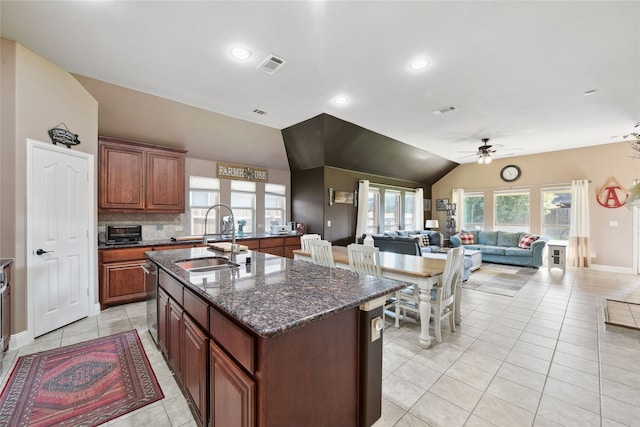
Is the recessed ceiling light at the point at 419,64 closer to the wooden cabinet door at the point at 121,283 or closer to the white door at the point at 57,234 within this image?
the white door at the point at 57,234

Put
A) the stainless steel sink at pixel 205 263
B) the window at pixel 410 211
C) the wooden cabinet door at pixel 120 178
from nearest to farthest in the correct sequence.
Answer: the stainless steel sink at pixel 205 263, the wooden cabinet door at pixel 120 178, the window at pixel 410 211

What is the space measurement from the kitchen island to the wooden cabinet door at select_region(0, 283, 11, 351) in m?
1.84

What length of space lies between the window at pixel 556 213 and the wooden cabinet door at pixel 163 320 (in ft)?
28.9

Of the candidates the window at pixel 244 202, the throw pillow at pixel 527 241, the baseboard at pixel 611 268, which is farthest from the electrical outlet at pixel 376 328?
the baseboard at pixel 611 268

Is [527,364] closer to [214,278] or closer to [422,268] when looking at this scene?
[422,268]

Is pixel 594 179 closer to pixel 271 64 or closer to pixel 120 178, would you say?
pixel 271 64

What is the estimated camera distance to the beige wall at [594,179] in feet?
19.4

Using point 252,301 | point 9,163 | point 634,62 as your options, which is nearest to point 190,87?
point 9,163

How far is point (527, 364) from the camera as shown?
7.65 feet

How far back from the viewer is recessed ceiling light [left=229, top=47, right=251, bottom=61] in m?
2.55

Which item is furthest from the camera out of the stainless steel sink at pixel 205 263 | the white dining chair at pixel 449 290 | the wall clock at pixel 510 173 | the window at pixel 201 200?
the wall clock at pixel 510 173

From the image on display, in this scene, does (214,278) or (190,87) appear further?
(190,87)

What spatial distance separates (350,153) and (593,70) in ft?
11.9

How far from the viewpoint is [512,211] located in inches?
297
